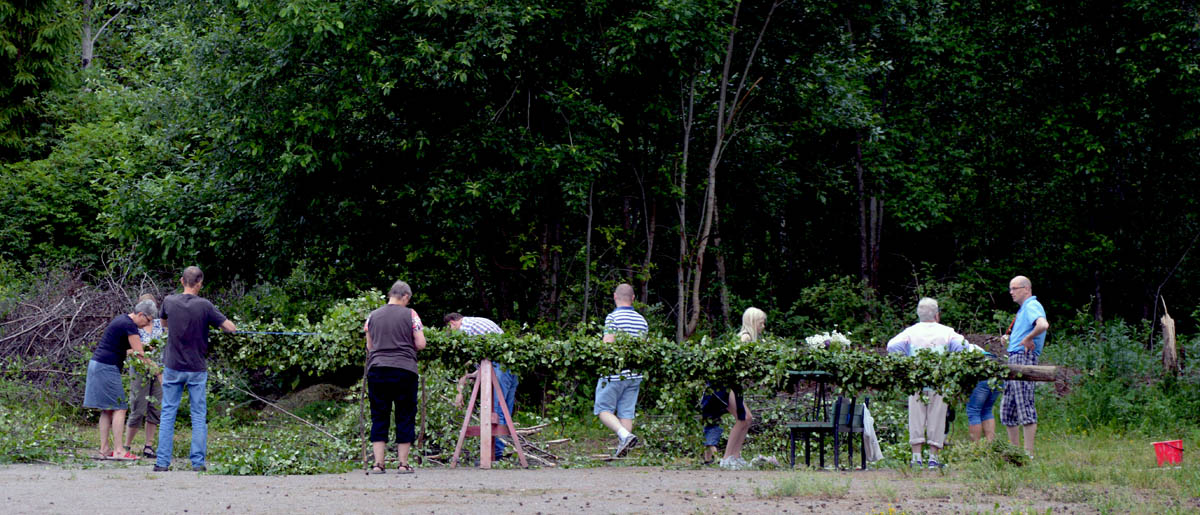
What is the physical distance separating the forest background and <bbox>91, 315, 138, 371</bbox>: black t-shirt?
44.4 inches

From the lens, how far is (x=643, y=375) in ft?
32.4

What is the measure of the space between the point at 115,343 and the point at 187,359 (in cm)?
158

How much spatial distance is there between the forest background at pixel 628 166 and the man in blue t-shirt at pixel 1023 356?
3.81 meters

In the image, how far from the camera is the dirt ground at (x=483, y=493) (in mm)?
7090

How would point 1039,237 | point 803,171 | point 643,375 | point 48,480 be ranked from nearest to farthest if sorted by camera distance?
point 48,480
point 643,375
point 803,171
point 1039,237

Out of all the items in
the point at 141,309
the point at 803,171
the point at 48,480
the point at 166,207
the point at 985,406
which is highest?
the point at 803,171

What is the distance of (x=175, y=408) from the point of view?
31.1 feet

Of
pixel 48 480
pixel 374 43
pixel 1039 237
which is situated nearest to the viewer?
pixel 48 480

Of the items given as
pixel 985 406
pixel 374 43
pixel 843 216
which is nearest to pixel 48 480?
pixel 374 43

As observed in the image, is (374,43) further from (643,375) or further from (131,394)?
(643,375)

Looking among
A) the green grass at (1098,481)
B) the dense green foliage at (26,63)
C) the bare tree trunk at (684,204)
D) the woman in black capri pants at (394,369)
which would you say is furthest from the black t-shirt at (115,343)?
the dense green foliage at (26,63)

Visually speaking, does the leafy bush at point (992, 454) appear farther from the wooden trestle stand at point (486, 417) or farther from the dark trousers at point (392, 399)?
the dark trousers at point (392, 399)

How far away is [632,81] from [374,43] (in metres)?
3.98

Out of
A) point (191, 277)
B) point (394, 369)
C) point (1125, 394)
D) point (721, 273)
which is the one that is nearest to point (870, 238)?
point (721, 273)
